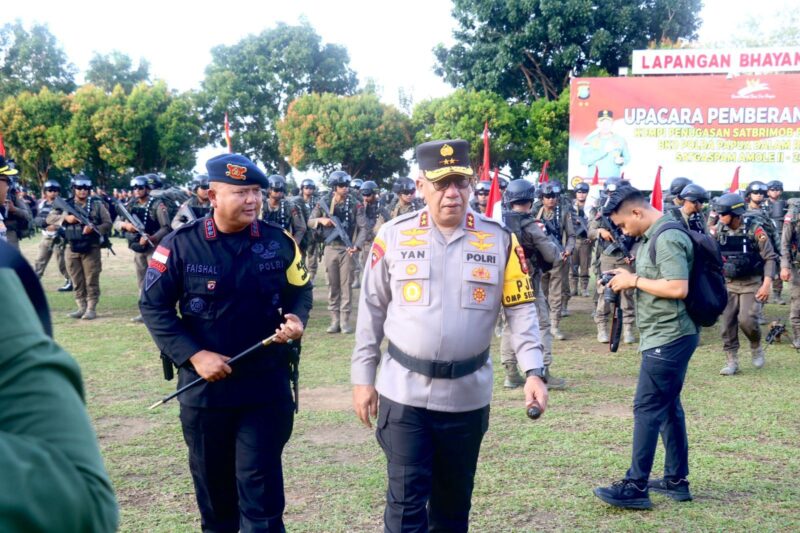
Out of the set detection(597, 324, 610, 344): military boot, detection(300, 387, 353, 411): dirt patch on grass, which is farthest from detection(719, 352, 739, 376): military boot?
detection(300, 387, 353, 411): dirt patch on grass

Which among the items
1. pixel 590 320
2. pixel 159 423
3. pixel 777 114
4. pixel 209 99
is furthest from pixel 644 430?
pixel 209 99

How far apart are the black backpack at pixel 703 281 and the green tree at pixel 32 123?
136ft

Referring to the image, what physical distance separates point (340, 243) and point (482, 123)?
22.9 metres

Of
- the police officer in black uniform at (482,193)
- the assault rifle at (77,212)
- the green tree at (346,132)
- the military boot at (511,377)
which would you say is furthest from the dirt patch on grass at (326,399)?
the green tree at (346,132)

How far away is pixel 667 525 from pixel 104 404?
5182mm

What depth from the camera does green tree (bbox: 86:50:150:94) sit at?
55531mm

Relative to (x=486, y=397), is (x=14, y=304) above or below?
above

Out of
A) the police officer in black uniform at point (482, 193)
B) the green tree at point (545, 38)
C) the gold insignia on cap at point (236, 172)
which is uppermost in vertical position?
the green tree at point (545, 38)

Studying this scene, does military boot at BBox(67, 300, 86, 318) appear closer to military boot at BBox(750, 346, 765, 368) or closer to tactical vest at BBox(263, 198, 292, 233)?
tactical vest at BBox(263, 198, 292, 233)

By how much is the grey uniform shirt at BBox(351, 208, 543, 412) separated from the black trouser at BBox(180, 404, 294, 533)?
1.71 feet

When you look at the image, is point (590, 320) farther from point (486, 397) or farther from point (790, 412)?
point (486, 397)

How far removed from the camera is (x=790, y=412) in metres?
7.04

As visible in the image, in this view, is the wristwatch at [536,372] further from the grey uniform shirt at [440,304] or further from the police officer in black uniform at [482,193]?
the police officer in black uniform at [482,193]

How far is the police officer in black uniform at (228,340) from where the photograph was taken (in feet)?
11.8
